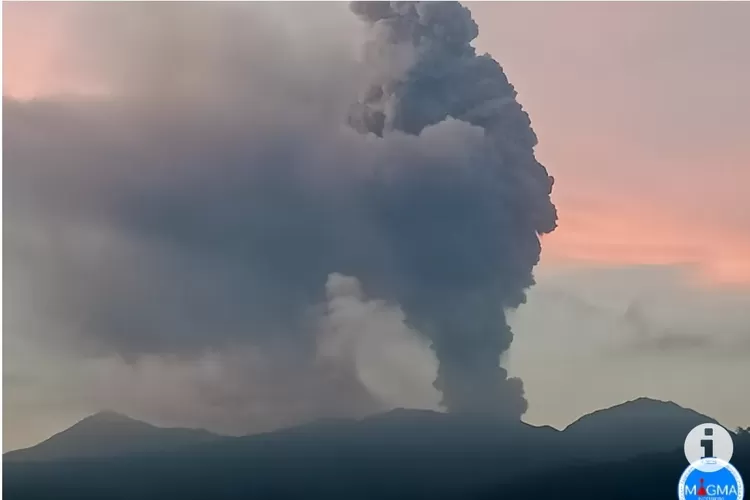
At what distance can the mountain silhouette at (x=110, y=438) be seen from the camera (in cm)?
336

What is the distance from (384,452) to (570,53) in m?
1.90

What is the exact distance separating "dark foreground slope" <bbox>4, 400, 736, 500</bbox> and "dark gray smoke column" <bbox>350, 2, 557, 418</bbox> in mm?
170

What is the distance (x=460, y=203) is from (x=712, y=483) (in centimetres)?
159

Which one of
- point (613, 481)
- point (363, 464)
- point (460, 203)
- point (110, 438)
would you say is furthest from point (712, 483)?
point (110, 438)

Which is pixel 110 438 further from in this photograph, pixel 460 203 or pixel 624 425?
pixel 624 425

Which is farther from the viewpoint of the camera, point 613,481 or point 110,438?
point 613,481

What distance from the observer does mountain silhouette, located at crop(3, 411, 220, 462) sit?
132 inches

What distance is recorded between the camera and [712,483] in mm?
3408

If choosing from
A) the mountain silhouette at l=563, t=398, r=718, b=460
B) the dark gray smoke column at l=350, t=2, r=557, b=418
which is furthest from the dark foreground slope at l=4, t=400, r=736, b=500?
the dark gray smoke column at l=350, t=2, r=557, b=418

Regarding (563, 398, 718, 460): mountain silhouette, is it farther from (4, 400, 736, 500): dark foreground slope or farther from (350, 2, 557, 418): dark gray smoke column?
(350, 2, 557, 418): dark gray smoke column

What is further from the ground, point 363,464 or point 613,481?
point 363,464

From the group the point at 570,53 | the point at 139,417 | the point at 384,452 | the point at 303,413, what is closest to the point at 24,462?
Answer: the point at 139,417

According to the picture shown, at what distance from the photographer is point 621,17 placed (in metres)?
3.53

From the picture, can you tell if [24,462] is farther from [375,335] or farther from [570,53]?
[570,53]
